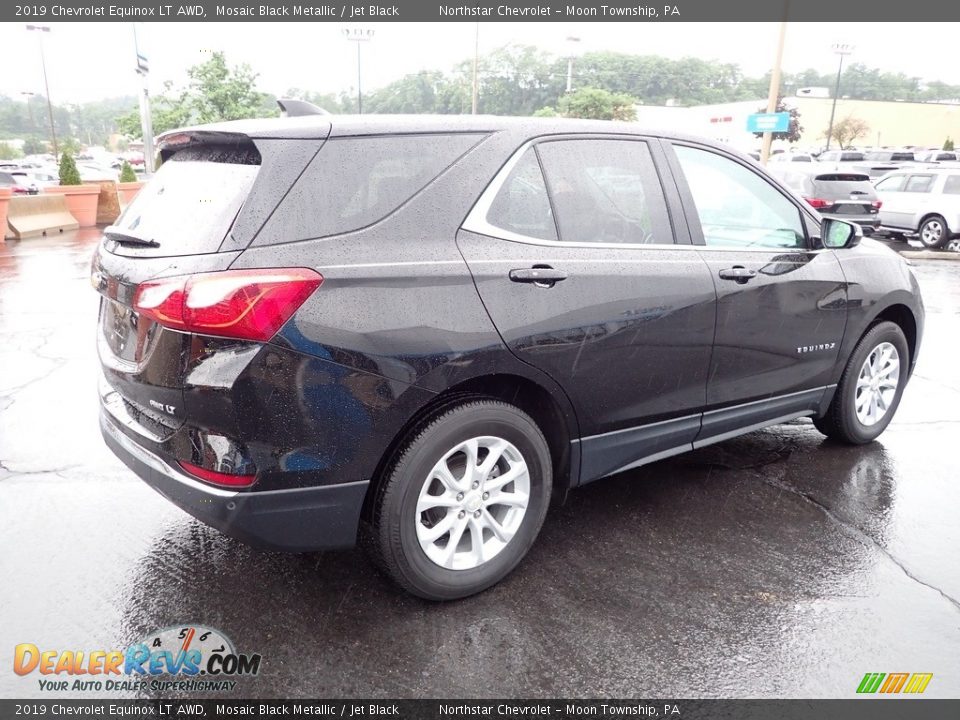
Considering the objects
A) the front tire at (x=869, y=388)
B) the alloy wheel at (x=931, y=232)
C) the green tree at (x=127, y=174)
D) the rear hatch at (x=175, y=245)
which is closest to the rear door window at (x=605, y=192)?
the rear hatch at (x=175, y=245)

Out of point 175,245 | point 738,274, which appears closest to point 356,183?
point 175,245

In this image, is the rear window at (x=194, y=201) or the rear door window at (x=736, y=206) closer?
the rear window at (x=194, y=201)

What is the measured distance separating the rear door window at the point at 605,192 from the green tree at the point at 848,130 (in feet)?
262

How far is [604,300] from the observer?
2986 millimetres

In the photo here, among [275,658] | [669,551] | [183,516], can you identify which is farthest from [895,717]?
[183,516]

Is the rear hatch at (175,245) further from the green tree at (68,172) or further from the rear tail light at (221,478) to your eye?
the green tree at (68,172)

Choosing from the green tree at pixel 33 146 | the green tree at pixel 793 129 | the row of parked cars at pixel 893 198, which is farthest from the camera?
the green tree at pixel 33 146

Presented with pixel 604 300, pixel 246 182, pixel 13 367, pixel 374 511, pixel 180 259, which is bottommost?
pixel 13 367

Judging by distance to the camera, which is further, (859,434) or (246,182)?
(859,434)

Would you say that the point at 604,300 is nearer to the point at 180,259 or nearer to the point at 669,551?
the point at 669,551

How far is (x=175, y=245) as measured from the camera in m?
2.52

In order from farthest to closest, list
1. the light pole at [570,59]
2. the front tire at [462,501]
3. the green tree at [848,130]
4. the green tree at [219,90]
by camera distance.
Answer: the green tree at [848,130] → the light pole at [570,59] → the green tree at [219,90] → the front tire at [462,501]

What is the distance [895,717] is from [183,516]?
9.95 feet

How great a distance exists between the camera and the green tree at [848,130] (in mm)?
72875
